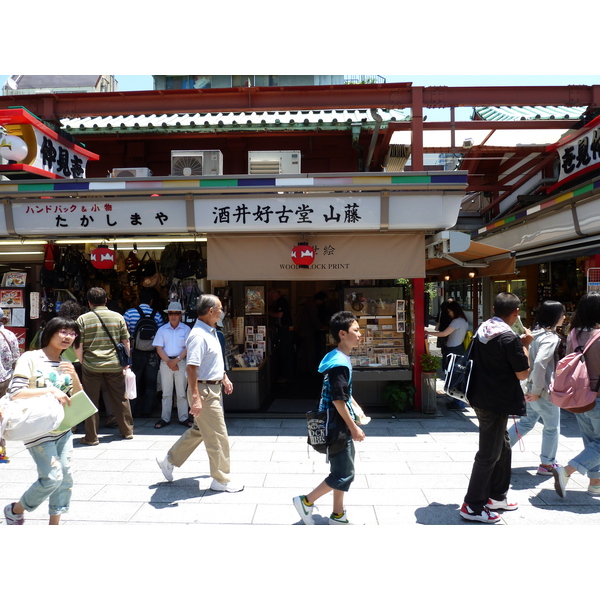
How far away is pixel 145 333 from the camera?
7723 millimetres

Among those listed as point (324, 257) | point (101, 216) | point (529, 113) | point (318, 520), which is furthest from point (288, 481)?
point (529, 113)

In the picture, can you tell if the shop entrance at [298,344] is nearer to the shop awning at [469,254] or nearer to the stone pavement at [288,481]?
the shop awning at [469,254]

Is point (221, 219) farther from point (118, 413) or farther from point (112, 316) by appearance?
point (118, 413)

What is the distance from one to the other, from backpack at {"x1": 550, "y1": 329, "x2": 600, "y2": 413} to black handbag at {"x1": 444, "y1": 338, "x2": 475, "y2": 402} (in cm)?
91

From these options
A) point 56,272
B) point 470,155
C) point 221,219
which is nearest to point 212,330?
point 221,219

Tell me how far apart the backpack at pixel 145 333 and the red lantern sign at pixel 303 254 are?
105 inches

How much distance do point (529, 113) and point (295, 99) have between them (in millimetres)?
6834

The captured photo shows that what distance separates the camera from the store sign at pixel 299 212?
7.02 meters

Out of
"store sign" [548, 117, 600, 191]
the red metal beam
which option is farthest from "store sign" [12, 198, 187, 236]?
"store sign" [548, 117, 600, 191]

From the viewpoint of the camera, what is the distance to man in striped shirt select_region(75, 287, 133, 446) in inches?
257

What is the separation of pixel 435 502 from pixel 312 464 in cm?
160

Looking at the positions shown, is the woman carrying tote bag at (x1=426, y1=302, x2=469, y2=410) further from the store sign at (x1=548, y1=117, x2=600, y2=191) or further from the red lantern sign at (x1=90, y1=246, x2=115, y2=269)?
the red lantern sign at (x1=90, y1=246, x2=115, y2=269)

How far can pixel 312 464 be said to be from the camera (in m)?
5.65

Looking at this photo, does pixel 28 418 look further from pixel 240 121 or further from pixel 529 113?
pixel 529 113
